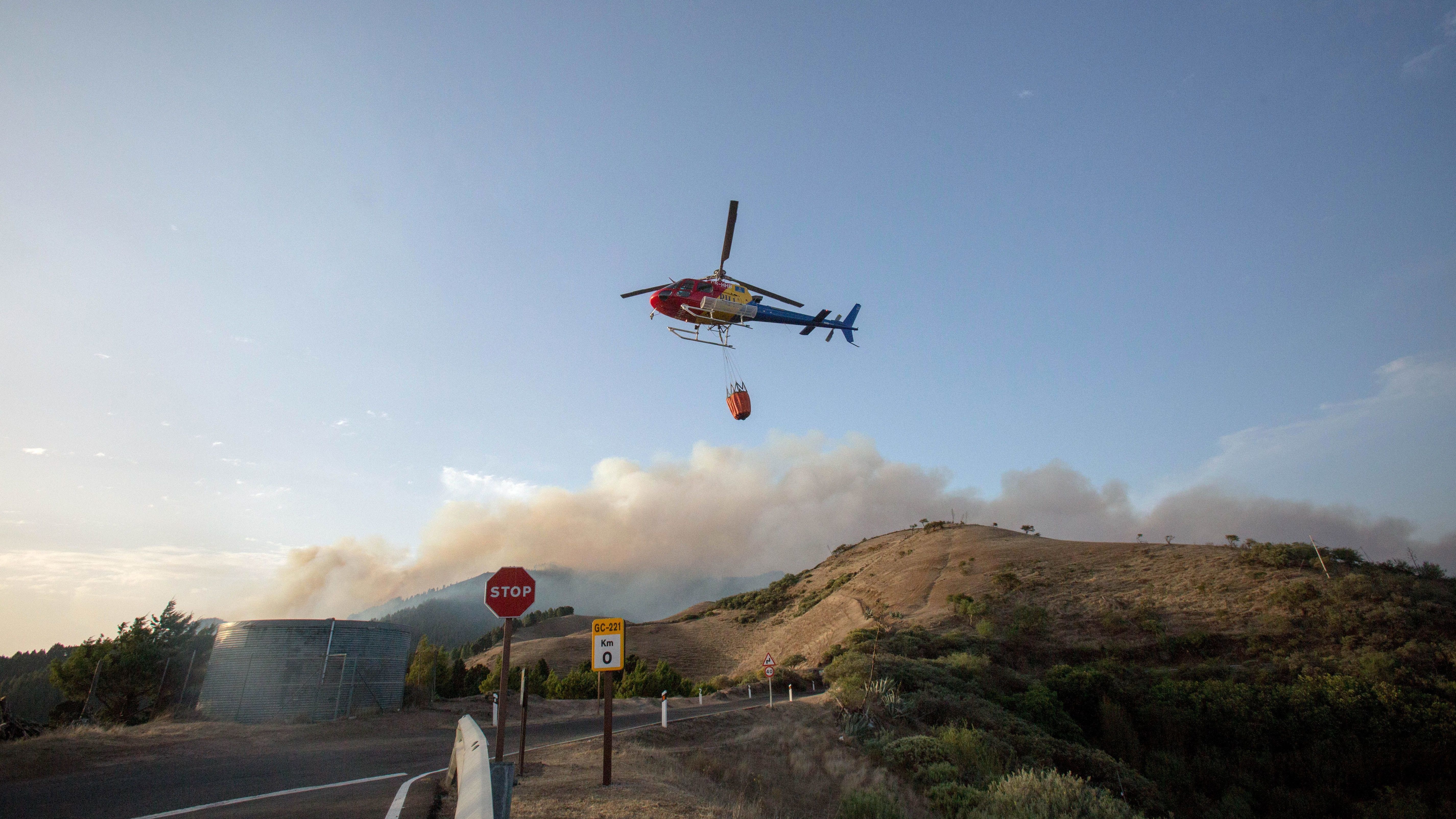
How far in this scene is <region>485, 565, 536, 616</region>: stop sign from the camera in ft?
38.1

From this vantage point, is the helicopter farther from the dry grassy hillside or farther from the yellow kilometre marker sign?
the dry grassy hillside

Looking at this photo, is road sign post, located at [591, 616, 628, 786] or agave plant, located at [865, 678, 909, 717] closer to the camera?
road sign post, located at [591, 616, 628, 786]

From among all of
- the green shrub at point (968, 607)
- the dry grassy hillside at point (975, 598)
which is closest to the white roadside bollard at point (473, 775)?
the dry grassy hillside at point (975, 598)

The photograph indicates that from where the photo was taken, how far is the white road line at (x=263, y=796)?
8.83 metres

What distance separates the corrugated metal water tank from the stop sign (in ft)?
59.4

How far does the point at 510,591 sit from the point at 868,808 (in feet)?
26.2

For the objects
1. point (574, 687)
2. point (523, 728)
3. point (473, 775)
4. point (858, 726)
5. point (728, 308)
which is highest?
point (728, 308)

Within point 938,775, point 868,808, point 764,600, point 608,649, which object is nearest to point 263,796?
point 608,649

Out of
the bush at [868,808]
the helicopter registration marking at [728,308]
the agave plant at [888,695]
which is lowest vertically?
the bush at [868,808]

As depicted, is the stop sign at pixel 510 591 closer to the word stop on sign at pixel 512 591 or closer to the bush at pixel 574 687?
the word stop on sign at pixel 512 591

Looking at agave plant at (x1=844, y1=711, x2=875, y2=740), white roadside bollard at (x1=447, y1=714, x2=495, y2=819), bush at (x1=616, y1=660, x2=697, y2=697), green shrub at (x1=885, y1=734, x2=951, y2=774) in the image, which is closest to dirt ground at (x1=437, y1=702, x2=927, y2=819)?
agave plant at (x1=844, y1=711, x2=875, y2=740)

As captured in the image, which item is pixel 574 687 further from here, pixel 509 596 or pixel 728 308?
pixel 509 596

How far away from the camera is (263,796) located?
10.2m

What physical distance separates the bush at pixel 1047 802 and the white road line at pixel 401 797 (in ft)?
33.9
